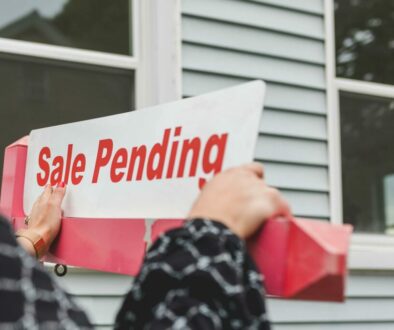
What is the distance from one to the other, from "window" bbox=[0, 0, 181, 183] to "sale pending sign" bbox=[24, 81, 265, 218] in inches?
48.7

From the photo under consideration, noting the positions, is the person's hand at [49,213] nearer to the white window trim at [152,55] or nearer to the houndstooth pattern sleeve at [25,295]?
the houndstooth pattern sleeve at [25,295]

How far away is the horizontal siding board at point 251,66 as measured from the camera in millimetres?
2723

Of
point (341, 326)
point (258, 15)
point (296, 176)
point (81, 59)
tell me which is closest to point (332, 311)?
point (341, 326)

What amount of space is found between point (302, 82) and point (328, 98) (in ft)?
0.51

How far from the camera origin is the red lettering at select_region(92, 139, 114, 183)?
1.08 meters

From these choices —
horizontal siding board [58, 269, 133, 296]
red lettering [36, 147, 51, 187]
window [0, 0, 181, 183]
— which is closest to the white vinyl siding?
window [0, 0, 181, 183]

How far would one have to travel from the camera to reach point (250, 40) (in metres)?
2.88

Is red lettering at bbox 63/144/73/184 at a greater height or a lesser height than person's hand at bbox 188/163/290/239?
greater

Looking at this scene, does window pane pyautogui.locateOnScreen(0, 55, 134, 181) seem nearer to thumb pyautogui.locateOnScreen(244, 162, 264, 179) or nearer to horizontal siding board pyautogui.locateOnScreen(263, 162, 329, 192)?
horizontal siding board pyautogui.locateOnScreen(263, 162, 329, 192)

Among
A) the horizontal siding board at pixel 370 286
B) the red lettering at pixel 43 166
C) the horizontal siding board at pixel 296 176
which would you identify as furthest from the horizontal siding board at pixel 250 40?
the red lettering at pixel 43 166

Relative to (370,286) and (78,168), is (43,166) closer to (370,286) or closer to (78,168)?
(78,168)

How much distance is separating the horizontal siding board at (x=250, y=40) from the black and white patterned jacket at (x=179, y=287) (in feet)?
6.58

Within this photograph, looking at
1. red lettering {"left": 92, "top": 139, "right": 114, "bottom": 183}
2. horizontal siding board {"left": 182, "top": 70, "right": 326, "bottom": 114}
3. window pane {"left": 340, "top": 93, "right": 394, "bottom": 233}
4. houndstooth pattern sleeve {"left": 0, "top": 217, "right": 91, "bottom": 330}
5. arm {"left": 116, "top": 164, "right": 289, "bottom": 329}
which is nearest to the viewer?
houndstooth pattern sleeve {"left": 0, "top": 217, "right": 91, "bottom": 330}

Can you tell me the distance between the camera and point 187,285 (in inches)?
28.6
